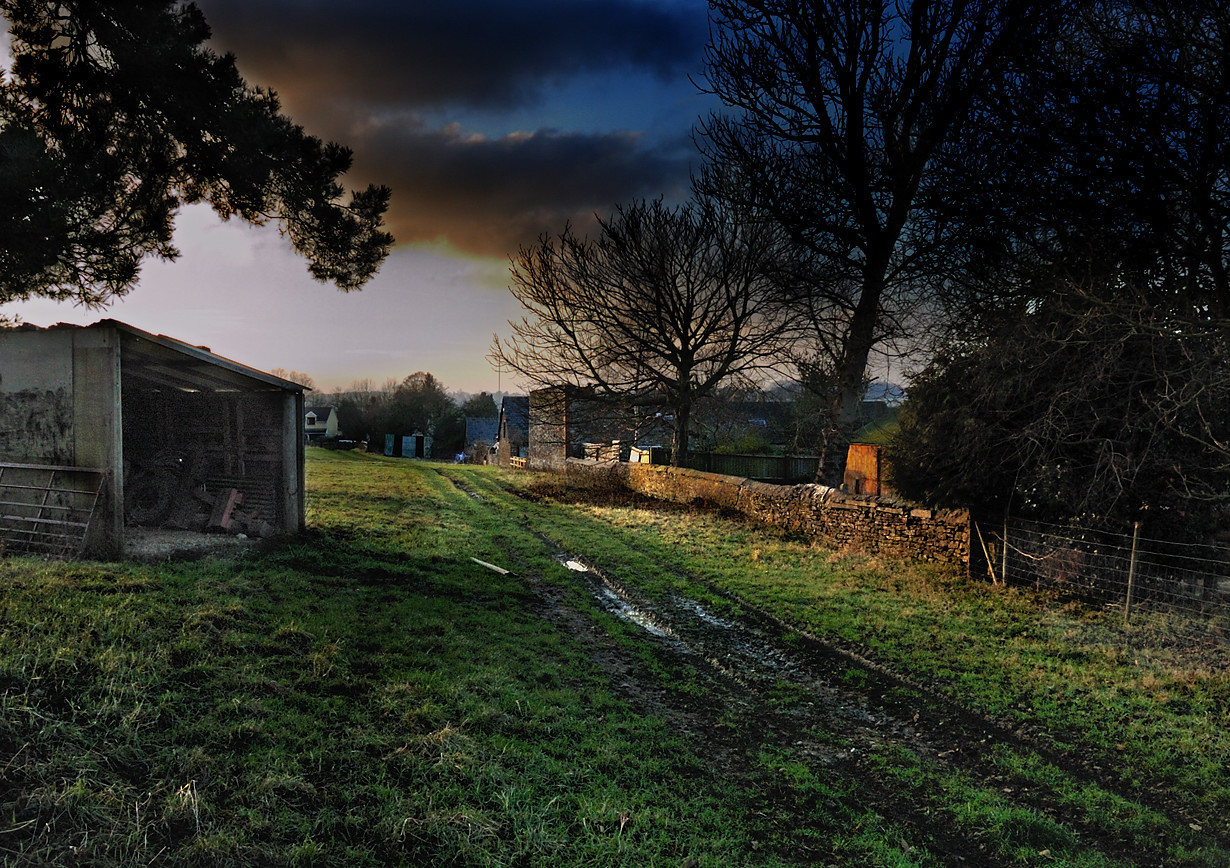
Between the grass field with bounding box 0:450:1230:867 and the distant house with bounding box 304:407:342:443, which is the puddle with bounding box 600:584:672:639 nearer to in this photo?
the grass field with bounding box 0:450:1230:867

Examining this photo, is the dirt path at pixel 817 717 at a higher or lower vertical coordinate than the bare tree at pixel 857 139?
lower

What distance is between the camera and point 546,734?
183 inches

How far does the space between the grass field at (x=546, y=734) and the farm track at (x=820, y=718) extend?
1.1 inches

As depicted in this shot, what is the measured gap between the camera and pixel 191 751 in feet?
12.5

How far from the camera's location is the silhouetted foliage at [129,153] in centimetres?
787

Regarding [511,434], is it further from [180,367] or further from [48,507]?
[48,507]

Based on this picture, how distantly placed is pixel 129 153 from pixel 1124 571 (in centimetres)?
1532

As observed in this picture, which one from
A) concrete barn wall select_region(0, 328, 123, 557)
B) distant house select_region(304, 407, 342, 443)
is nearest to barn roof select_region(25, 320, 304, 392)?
concrete barn wall select_region(0, 328, 123, 557)

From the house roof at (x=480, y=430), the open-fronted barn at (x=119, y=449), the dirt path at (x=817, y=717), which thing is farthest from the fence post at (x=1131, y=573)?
the house roof at (x=480, y=430)

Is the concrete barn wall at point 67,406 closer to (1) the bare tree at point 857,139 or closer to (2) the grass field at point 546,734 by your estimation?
(2) the grass field at point 546,734

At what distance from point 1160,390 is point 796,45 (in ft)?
32.3

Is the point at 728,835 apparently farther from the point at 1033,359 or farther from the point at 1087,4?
the point at 1087,4

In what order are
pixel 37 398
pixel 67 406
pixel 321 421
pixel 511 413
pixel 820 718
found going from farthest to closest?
pixel 321 421 → pixel 511 413 → pixel 37 398 → pixel 67 406 → pixel 820 718

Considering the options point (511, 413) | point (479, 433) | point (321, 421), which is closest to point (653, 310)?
point (511, 413)
